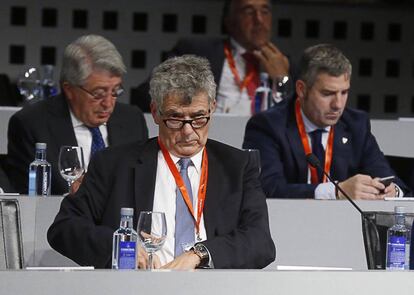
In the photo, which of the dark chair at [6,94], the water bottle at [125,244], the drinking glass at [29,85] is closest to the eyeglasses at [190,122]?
the water bottle at [125,244]

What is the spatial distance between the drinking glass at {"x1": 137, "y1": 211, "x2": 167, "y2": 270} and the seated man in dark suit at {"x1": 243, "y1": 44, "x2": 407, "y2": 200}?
1816 mm

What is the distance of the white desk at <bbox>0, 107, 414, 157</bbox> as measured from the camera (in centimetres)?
627

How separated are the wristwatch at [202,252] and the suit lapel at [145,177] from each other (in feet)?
0.80

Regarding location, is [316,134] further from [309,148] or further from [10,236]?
[10,236]

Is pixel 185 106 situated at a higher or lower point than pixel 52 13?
lower

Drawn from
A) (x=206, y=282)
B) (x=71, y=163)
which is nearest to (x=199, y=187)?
(x=71, y=163)

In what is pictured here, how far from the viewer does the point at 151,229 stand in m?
3.75

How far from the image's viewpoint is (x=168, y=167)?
13.8ft

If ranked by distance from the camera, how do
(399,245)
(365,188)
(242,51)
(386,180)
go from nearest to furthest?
(399,245) → (365,188) → (386,180) → (242,51)

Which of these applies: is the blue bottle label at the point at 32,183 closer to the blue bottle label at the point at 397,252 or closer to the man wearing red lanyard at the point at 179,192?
the man wearing red lanyard at the point at 179,192

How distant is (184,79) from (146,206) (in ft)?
1.38

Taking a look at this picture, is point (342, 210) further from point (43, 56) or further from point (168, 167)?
point (43, 56)

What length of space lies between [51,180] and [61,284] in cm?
225

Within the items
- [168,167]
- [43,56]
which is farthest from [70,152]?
[43,56]
